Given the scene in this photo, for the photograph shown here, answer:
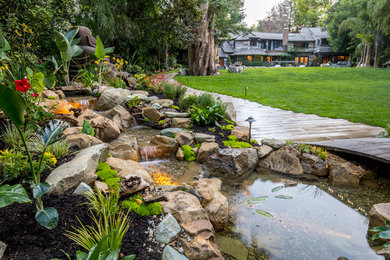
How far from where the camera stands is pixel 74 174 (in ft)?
9.21

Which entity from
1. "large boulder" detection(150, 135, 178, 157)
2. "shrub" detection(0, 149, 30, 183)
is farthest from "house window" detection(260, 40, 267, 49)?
"shrub" detection(0, 149, 30, 183)

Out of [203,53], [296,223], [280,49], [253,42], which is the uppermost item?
[253,42]

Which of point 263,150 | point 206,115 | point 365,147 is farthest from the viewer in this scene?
point 206,115

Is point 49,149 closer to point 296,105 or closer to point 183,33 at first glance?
point 296,105

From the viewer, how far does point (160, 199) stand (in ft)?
9.20

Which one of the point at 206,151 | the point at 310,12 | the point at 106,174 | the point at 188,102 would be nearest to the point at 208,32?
the point at 188,102

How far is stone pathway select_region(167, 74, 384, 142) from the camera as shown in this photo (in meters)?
5.42

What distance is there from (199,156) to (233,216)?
1.59 m

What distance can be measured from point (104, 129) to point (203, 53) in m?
14.9

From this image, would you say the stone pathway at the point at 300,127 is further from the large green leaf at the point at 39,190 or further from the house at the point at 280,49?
the house at the point at 280,49

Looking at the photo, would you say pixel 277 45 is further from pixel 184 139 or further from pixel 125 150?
pixel 125 150

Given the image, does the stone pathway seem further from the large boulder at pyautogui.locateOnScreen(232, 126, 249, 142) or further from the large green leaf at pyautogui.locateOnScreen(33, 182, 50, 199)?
the large green leaf at pyautogui.locateOnScreen(33, 182, 50, 199)

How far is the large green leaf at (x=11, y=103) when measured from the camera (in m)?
1.66

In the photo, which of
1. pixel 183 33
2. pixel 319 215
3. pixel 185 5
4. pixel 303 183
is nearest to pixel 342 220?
pixel 319 215
